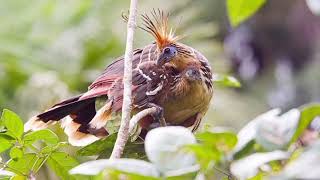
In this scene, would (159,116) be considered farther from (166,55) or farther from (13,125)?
(13,125)

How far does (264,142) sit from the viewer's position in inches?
22.3

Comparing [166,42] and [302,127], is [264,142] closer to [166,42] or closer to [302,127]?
[302,127]

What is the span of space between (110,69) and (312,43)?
5198 millimetres

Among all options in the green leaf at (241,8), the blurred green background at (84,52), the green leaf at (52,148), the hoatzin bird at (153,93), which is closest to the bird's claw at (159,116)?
the hoatzin bird at (153,93)

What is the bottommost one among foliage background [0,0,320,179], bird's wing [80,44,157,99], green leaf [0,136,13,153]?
foliage background [0,0,320,179]

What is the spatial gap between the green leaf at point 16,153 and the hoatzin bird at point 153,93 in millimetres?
181

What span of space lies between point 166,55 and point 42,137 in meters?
0.34

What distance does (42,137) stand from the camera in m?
0.97

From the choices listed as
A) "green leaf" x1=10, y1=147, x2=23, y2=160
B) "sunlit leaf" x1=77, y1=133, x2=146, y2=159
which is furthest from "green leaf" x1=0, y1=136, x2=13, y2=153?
"sunlit leaf" x1=77, y1=133, x2=146, y2=159

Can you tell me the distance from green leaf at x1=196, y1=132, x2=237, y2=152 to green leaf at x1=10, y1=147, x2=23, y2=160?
18.1 inches

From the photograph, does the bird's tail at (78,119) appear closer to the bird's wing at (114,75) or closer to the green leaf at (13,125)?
the bird's wing at (114,75)

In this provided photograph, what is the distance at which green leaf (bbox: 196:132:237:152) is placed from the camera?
57cm

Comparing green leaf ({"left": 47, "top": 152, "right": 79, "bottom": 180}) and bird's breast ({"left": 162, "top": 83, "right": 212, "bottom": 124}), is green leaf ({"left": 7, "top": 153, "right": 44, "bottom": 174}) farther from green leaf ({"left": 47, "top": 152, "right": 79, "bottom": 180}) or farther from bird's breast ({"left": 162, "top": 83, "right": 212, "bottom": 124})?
bird's breast ({"left": 162, "top": 83, "right": 212, "bottom": 124})

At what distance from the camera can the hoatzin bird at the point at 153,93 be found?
1.20 meters
